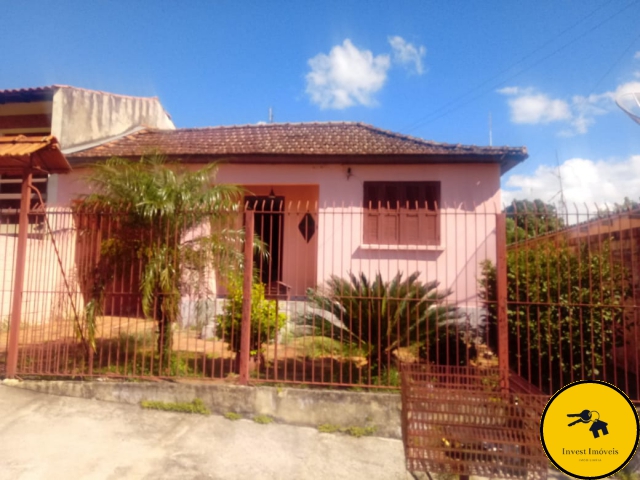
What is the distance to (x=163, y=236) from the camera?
5137mm

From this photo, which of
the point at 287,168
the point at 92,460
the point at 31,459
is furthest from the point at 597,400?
the point at 287,168

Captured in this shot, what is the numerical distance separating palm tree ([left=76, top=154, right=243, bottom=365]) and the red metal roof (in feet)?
Answer: 2.26

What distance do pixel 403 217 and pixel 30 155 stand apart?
6.48m

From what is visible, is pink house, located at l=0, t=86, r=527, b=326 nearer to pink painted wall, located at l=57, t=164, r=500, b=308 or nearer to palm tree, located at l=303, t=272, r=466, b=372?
pink painted wall, located at l=57, t=164, r=500, b=308

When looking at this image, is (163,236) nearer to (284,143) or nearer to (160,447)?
(160,447)

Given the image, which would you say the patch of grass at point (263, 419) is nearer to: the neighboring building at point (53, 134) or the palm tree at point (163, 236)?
the palm tree at point (163, 236)

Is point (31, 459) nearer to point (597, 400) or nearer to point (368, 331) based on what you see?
point (368, 331)

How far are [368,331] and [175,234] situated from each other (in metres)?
2.45

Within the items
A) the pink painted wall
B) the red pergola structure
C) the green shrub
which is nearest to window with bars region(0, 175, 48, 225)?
the pink painted wall

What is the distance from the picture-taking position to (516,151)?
8.61 meters

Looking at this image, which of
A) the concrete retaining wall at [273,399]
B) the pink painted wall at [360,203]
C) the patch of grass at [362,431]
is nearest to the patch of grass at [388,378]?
the concrete retaining wall at [273,399]

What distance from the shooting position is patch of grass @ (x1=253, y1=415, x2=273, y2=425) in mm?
4650

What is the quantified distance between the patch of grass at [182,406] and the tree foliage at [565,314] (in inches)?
125

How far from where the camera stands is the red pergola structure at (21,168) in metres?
5.02
